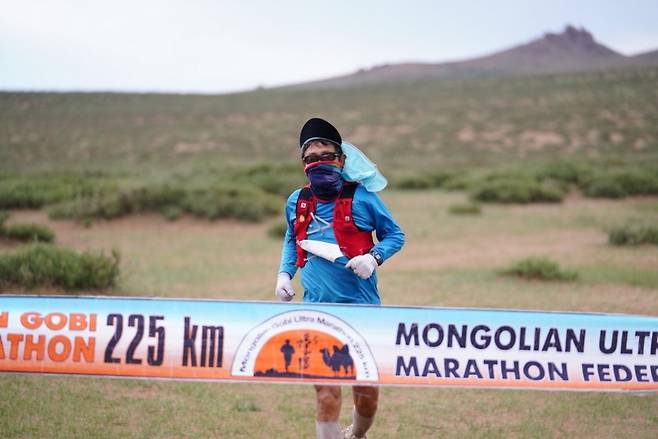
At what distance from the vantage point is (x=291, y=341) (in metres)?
4.10

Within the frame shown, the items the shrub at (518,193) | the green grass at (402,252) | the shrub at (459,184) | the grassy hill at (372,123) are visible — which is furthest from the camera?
the grassy hill at (372,123)

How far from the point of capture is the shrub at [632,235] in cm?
1381

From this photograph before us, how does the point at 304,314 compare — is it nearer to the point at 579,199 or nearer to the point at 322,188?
the point at 322,188

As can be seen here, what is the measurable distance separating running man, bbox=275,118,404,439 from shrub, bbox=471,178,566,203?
16.7 meters

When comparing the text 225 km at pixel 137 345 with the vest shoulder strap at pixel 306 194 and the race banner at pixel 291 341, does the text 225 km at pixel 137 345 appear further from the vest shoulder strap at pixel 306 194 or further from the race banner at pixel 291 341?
the vest shoulder strap at pixel 306 194

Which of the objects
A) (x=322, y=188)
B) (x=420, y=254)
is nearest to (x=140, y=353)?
(x=322, y=188)

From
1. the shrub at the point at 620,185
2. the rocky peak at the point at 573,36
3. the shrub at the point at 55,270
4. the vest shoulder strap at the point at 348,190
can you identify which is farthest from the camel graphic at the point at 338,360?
the rocky peak at the point at 573,36

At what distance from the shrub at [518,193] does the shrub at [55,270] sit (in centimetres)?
1311

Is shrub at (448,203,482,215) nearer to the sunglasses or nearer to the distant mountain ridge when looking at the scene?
the sunglasses

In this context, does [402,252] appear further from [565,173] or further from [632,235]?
[565,173]

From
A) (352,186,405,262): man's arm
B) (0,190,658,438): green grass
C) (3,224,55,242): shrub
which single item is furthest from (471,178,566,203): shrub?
(352,186,405,262): man's arm

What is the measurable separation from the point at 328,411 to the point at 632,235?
36.6ft

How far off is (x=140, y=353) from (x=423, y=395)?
3146mm

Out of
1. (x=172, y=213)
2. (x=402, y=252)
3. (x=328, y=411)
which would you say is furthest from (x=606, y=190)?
(x=328, y=411)
